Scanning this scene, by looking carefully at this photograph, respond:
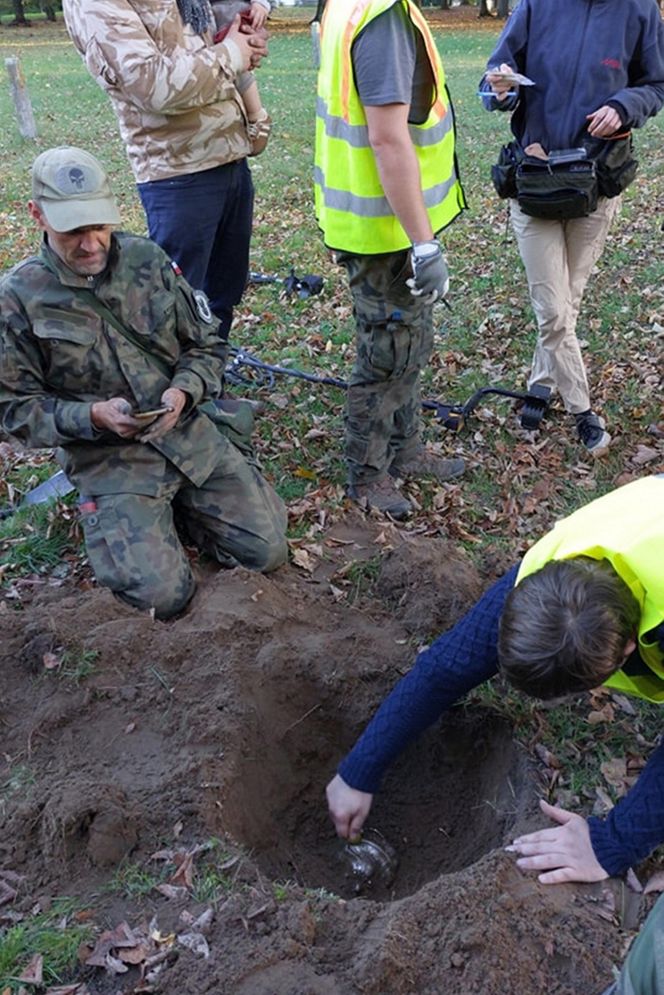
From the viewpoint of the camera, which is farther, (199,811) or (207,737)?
(207,737)

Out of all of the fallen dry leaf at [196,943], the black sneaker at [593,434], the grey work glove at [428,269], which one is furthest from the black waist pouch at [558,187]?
the fallen dry leaf at [196,943]

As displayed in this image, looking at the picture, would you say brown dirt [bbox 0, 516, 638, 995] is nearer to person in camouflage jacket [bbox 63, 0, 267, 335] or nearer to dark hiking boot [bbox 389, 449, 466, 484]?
dark hiking boot [bbox 389, 449, 466, 484]

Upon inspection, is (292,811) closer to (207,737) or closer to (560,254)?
(207,737)

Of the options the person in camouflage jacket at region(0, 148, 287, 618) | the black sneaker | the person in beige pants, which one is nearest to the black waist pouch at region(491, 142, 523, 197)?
the person in beige pants

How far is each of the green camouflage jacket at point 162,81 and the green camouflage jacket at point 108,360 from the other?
1.88 ft

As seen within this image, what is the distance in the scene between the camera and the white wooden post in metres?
13.0

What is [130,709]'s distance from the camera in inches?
134

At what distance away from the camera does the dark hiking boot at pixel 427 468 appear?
16.3 feet

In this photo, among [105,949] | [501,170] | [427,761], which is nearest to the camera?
[105,949]

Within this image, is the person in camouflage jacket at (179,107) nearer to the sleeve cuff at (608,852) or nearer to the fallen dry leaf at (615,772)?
the fallen dry leaf at (615,772)

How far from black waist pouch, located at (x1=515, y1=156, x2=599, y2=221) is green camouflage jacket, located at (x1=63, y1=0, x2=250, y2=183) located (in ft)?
4.73

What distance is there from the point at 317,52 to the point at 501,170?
1.27 metres

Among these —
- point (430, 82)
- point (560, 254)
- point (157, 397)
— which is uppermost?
point (430, 82)

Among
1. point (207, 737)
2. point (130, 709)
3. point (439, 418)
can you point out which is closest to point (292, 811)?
point (207, 737)
